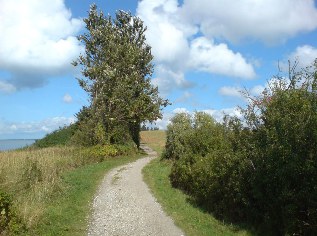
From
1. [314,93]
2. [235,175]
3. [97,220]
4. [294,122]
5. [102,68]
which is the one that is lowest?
Answer: [97,220]

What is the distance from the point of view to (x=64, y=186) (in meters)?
19.5

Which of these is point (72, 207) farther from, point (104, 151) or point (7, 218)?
point (104, 151)

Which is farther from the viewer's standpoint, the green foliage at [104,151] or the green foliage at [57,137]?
the green foliage at [57,137]

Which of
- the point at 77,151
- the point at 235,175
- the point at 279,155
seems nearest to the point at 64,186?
the point at 235,175

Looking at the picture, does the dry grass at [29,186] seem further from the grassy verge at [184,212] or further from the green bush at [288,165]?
the green bush at [288,165]

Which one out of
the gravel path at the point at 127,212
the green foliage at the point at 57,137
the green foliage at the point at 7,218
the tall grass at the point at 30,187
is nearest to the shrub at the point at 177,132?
the gravel path at the point at 127,212

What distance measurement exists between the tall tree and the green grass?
12.6 meters

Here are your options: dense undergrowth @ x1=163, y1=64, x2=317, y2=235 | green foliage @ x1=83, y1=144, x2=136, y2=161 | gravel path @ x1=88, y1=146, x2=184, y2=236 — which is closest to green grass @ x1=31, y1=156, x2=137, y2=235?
gravel path @ x1=88, y1=146, x2=184, y2=236

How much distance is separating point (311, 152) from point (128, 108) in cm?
2903

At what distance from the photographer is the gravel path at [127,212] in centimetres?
1330

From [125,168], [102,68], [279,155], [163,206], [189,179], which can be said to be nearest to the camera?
[279,155]

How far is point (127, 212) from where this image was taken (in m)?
15.7

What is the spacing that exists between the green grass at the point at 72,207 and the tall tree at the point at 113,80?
12650 millimetres

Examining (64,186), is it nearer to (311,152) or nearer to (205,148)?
(205,148)
